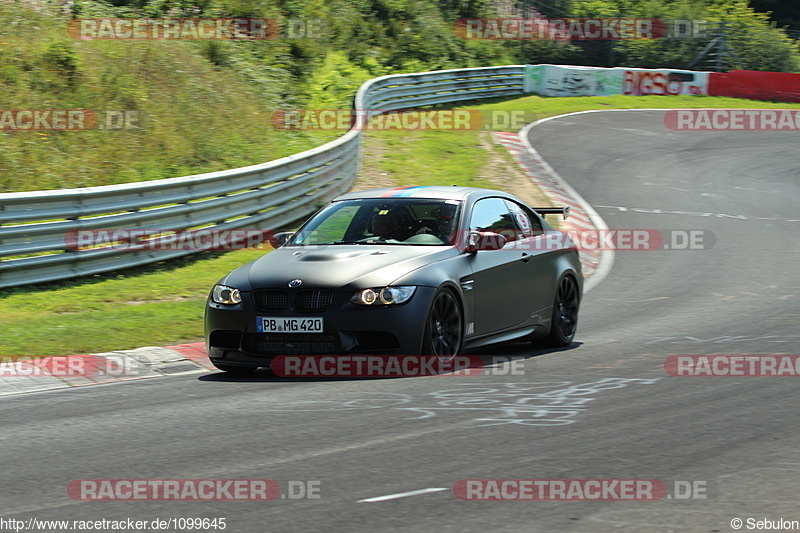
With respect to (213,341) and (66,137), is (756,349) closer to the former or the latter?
(213,341)

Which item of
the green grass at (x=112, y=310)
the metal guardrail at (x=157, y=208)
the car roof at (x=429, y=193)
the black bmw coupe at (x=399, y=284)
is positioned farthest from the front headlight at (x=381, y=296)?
the metal guardrail at (x=157, y=208)

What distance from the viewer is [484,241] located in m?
9.16

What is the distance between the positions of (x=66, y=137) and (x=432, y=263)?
1182 centimetres

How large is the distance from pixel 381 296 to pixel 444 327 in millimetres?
726

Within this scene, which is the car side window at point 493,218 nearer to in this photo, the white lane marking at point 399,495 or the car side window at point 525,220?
the car side window at point 525,220

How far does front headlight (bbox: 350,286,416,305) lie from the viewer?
8.14 meters

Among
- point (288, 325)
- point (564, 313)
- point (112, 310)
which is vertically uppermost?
point (288, 325)

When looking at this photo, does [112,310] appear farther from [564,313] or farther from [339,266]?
[564,313]

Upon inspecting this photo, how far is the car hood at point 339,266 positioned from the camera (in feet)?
27.0

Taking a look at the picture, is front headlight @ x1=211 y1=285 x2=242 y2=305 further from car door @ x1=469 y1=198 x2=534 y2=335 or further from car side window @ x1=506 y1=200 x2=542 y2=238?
car side window @ x1=506 y1=200 x2=542 y2=238

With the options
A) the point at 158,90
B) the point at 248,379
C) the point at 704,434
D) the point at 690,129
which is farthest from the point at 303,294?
the point at 690,129

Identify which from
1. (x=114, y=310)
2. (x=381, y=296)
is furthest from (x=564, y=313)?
(x=114, y=310)

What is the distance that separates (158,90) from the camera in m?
22.3

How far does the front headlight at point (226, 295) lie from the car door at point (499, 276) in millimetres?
1943
